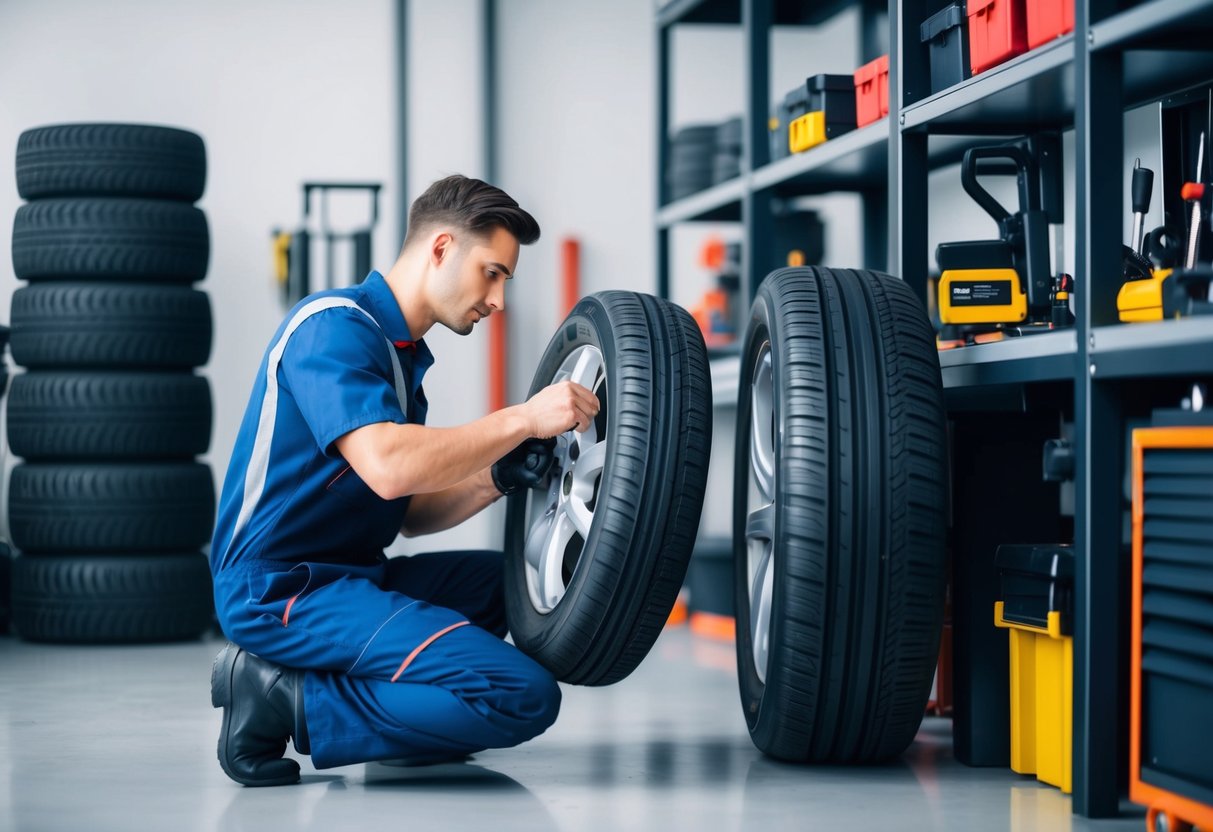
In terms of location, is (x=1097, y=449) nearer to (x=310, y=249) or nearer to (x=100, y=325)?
(x=100, y=325)

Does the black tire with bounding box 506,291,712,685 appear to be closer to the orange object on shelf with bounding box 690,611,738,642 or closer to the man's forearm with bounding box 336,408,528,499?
the man's forearm with bounding box 336,408,528,499

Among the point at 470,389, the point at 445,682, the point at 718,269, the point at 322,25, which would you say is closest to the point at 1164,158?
the point at 445,682

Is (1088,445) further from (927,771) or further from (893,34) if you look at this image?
(893,34)

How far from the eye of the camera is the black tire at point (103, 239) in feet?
15.4

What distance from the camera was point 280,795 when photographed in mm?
2430

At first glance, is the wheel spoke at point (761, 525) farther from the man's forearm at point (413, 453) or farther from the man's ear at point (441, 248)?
the man's ear at point (441, 248)

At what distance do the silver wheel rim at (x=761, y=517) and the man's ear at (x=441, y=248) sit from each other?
682 mm

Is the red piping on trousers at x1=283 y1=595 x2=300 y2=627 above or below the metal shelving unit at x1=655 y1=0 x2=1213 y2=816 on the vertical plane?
below

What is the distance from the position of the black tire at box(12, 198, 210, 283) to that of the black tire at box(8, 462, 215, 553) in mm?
673

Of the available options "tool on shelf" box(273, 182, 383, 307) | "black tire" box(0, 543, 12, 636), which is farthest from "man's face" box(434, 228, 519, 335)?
"black tire" box(0, 543, 12, 636)

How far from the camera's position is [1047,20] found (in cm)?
269

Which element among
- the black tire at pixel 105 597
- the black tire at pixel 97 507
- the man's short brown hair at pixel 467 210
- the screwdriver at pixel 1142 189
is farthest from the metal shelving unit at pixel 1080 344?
the black tire at pixel 105 597

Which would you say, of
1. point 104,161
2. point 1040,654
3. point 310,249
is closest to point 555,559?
point 1040,654

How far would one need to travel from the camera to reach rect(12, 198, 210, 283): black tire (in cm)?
470
